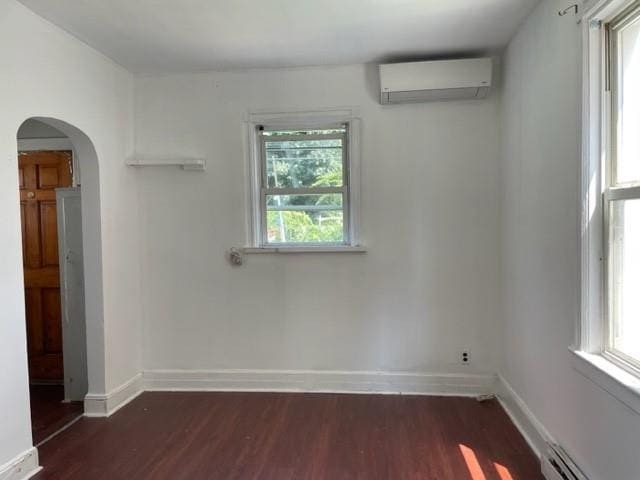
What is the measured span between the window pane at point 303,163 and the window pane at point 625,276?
1.91m

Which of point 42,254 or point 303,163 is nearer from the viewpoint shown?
point 303,163

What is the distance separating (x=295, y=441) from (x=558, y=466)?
141cm

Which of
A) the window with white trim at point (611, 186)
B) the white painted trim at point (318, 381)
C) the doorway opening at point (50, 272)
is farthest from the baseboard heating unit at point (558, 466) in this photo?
the doorway opening at point (50, 272)

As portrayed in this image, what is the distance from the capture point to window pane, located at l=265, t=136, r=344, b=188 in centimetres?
322

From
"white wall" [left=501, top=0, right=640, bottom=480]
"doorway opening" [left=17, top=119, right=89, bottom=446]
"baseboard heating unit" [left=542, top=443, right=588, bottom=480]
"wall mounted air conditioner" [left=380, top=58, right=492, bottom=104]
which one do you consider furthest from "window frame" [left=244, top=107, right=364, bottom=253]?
"baseboard heating unit" [left=542, top=443, right=588, bottom=480]

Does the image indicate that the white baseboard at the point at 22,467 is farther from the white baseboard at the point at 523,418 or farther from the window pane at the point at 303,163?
the white baseboard at the point at 523,418

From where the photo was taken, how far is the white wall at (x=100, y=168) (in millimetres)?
2057

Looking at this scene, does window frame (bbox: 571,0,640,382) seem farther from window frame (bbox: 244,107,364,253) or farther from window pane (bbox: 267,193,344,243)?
window pane (bbox: 267,193,344,243)

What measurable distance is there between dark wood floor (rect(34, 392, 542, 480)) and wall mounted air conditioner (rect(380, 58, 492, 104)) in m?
2.26

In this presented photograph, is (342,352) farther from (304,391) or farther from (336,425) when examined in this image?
(336,425)

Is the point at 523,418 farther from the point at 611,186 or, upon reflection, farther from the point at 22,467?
the point at 22,467

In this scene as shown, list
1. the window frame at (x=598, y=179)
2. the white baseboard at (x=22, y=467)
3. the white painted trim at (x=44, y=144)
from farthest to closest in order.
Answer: the white painted trim at (x=44, y=144) < the white baseboard at (x=22, y=467) < the window frame at (x=598, y=179)

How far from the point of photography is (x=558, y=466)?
76.2 inches

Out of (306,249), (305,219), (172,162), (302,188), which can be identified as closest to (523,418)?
(306,249)
